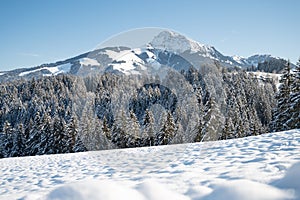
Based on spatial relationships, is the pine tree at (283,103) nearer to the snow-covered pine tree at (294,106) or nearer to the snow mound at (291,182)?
the snow-covered pine tree at (294,106)

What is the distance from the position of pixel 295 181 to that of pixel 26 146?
2055 inches

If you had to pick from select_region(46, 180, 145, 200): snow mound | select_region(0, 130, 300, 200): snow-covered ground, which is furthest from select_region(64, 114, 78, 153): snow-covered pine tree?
select_region(46, 180, 145, 200): snow mound

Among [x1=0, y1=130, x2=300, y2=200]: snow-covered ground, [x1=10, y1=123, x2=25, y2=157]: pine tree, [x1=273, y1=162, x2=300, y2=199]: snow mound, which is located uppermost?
[x1=273, y1=162, x2=300, y2=199]: snow mound

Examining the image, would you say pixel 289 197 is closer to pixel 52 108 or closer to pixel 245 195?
pixel 245 195

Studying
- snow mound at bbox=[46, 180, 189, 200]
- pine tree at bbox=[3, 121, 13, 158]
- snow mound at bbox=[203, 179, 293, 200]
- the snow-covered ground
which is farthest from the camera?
pine tree at bbox=[3, 121, 13, 158]

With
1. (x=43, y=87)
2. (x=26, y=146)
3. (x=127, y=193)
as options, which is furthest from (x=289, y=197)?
(x=43, y=87)

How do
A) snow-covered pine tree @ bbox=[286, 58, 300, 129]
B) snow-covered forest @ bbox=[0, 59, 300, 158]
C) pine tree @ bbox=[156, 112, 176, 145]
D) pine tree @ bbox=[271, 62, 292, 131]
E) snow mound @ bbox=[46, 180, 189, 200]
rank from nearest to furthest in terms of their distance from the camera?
snow mound @ bbox=[46, 180, 189, 200]
snow-covered pine tree @ bbox=[286, 58, 300, 129]
pine tree @ bbox=[271, 62, 292, 131]
snow-covered forest @ bbox=[0, 59, 300, 158]
pine tree @ bbox=[156, 112, 176, 145]

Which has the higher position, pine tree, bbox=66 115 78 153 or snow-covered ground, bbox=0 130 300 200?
snow-covered ground, bbox=0 130 300 200

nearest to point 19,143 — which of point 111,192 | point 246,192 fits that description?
point 111,192

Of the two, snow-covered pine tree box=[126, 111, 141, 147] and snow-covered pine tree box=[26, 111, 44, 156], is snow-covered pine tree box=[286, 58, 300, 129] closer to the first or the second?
snow-covered pine tree box=[126, 111, 141, 147]

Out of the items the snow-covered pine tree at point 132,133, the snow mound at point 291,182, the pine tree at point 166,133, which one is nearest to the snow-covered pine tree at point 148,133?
the snow-covered pine tree at point 132,133

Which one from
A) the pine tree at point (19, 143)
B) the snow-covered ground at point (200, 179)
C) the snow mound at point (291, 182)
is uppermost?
the snow mound at point (291, 182)

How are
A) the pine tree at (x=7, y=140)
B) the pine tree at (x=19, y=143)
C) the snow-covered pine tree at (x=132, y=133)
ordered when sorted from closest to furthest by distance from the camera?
the snow-covered pine tree at (x=132, y=133) → the pine tree at (x=19, y=143) → the pine tree at (x=7, y=140)

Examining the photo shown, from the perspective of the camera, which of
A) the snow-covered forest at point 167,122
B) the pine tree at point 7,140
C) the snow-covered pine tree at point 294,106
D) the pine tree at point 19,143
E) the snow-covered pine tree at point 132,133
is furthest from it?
the pine tree at point 7,140
